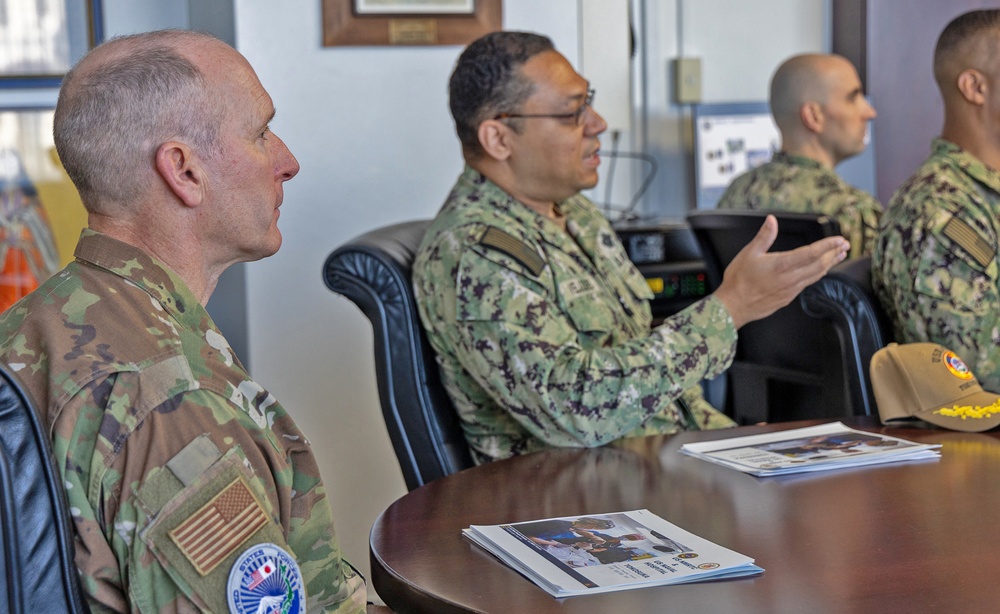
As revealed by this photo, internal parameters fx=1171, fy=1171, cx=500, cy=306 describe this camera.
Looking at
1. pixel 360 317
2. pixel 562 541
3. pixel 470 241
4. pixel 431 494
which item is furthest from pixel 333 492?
pixel 562 541

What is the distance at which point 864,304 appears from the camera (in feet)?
7.41

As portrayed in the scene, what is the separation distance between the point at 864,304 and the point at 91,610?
168 centimetres

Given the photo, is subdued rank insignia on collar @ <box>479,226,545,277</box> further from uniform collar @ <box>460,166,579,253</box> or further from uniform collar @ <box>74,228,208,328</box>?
uniform collar @ <box>74,228,208,328</box>

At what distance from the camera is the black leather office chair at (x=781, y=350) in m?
2.65

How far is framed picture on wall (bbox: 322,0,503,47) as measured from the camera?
279cm

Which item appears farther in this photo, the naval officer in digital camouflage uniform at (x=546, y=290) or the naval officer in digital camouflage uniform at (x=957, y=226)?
the naval officer in digital camouflage uniform at (x=957, y=226)

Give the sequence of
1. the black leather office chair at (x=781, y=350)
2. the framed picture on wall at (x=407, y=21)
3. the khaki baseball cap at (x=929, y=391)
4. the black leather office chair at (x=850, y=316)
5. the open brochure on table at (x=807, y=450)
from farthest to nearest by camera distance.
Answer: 1. the framed picture on wall at (x=407, y=21)
2. the black leather office chair at (x=781, y=350)
3. the black leather office chair at (x=850, y=316)
4. the khaki baseball cap at (x=929, y=391)
5. the open brochure on table at (x=807, y=450)

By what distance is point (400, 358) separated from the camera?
194 cm

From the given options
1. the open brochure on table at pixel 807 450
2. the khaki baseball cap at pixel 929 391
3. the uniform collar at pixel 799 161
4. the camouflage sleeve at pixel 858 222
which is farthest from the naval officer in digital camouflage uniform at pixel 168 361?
the uniform collar at pixel 799 161

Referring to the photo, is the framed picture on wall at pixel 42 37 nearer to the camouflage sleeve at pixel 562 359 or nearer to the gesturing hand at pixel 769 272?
the camouflage sleeve at pixel 562 359

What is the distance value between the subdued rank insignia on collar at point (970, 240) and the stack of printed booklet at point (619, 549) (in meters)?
0.89

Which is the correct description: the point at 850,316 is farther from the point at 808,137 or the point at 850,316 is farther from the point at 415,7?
the point at 808,137

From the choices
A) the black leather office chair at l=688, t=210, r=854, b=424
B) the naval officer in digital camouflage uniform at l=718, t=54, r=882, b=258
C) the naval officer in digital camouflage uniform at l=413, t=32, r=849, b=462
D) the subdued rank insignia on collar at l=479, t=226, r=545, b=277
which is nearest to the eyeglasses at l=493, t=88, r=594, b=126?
the naval officer in digital camouflage uniform at l=413, t=32, r=849, b=462

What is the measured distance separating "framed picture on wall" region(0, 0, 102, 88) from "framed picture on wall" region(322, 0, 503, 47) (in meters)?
0.64
